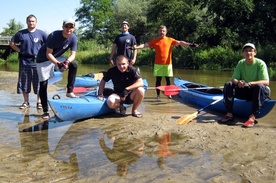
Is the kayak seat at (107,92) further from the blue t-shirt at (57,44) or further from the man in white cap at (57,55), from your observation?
the blue t-shirt at (57,44)

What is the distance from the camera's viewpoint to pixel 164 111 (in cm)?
592

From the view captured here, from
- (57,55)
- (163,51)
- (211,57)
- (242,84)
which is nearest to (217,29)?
(211,57)

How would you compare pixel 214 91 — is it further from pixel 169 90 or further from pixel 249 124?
pixel 249 124

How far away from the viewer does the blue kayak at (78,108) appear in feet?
14.7

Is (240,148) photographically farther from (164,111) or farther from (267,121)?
(164,111)

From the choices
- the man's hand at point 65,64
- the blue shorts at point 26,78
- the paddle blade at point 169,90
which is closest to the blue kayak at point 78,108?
the man's hand at point 65,64

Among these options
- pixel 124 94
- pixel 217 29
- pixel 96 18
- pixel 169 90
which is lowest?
pixel 169 90

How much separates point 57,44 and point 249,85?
2982 mm

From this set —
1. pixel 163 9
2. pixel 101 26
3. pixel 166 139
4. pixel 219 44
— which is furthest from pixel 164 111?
pixel 101 26

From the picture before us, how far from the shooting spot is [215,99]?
5.74m

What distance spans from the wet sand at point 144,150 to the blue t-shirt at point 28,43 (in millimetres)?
1082

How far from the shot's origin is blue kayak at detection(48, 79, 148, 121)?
4477 mm

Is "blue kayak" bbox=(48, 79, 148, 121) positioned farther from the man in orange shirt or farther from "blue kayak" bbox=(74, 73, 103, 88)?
"blue kayak" bbox=(74, 73, 103, 88)

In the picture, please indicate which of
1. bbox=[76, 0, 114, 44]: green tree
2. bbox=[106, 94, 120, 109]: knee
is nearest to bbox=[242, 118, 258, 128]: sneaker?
bbox=[106, 94, 120, 109]: knee
